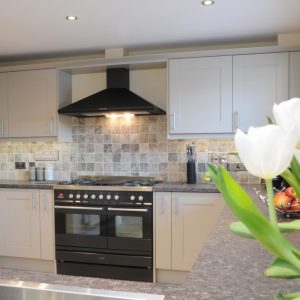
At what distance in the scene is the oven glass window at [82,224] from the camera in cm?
347

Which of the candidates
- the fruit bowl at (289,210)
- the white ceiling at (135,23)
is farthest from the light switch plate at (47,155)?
the fruit bowl at (289,210)

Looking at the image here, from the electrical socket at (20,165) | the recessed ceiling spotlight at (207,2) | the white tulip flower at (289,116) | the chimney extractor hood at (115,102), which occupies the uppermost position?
the recessed ceiling spotlight at (207,2)

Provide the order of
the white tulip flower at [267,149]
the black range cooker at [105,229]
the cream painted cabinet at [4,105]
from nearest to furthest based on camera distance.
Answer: the white tulip flower at [267,149] → the black range cooker at [105,229] → the cream painted cabinet at [4,105]

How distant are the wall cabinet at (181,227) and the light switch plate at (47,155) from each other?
5.02ft

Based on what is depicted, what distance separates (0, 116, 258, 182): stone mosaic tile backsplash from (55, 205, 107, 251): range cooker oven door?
68 centimetres

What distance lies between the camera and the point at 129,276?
3.37m

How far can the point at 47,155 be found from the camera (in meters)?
4.22

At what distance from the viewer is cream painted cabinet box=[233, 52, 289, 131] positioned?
10.7 feet

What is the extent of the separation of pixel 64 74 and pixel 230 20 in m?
1.95

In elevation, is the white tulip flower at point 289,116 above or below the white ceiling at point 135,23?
below

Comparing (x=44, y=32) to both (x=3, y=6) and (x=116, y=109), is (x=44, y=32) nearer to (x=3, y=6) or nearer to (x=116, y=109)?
(x=3, y=6)

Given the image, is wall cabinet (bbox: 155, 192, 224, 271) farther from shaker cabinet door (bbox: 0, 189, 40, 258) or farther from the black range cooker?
shaker cabinet door (bbox: 0, 189, 40, 258)

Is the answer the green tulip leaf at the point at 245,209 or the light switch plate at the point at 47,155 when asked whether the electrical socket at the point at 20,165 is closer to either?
the light switch plate at the point at 47,155

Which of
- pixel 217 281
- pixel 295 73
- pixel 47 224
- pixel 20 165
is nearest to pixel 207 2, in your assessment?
pixel 295 73
